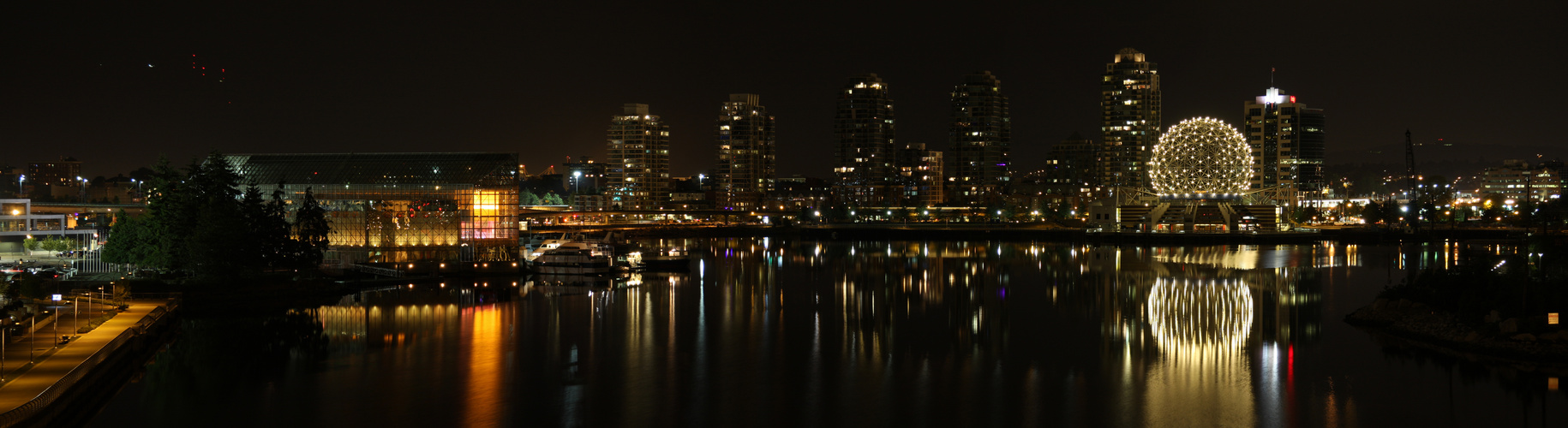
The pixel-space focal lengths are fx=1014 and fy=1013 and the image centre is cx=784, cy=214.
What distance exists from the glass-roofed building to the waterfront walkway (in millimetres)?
20040

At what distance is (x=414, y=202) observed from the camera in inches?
1934

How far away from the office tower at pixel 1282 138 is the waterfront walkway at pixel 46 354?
146457mm

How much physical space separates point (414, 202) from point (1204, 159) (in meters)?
68.2

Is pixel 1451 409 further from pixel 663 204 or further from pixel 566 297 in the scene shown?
pixel 663 204

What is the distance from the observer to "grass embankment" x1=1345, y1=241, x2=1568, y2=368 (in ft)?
78.5

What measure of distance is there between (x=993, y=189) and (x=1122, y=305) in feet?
528

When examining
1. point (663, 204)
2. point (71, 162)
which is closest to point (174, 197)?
point (71, 162)

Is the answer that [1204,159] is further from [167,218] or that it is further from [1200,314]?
[167,218]

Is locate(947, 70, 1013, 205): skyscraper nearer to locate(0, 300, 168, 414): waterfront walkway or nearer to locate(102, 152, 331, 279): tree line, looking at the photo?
locate(102, 152, 331, 279): tree line

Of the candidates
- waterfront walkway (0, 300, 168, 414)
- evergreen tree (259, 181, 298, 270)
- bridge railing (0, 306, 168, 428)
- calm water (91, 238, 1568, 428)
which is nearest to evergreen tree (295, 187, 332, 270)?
evergreen tree (259, 181, 298, 270)

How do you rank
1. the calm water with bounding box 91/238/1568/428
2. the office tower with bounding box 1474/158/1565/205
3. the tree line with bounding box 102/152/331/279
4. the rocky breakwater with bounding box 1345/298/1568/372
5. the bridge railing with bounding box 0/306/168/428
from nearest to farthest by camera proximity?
the bridge railing with bounding box 0/306/168/428
the calm water with bounding box 91/238/1568/428
the rocky breakwater with bounding box 1345/298/1568/372
the tree line with bounding box 102/152/331/279
the office tower with bounding box 1474/158/1565/205

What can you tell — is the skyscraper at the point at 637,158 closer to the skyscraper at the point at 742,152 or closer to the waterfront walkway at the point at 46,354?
the skyscraper at the point at 742,152

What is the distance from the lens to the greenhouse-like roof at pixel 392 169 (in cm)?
4941

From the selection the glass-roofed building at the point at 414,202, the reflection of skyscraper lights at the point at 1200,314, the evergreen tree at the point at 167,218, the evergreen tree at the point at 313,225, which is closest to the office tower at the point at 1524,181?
the reflection of skyscraper lights at the point at 1200,314
